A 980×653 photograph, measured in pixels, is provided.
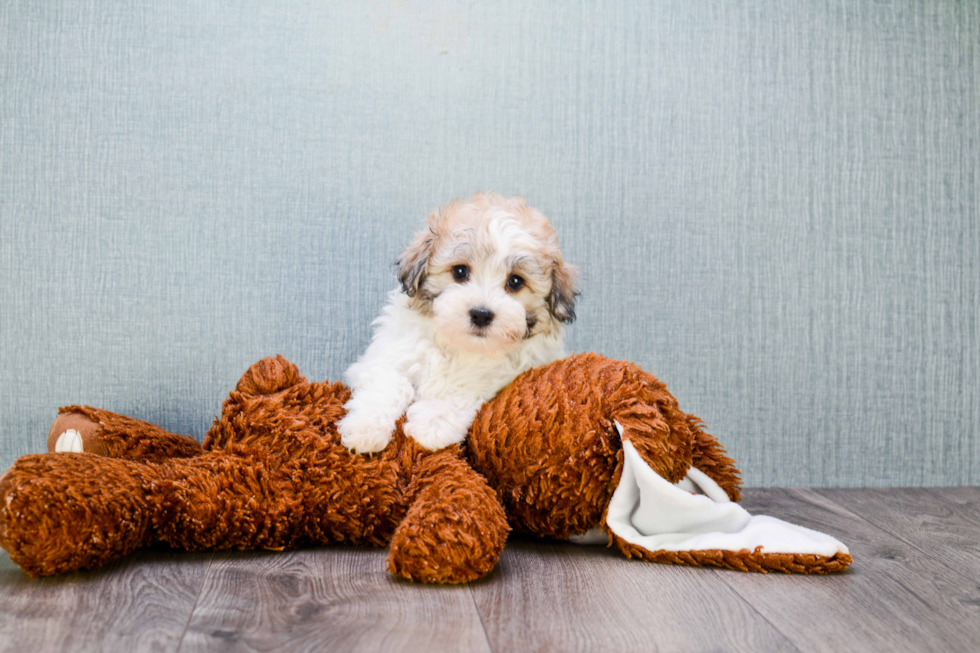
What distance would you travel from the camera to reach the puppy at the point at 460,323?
1.60 m

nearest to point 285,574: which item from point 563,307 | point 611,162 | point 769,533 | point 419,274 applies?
point 419,274

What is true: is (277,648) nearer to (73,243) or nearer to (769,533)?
(769,533)

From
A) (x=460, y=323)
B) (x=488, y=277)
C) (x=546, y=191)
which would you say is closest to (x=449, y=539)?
(x=460, y=323)

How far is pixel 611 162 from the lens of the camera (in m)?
2.26

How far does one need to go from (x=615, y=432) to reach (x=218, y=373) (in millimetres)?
1163

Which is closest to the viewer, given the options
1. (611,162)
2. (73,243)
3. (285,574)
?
(285,574)

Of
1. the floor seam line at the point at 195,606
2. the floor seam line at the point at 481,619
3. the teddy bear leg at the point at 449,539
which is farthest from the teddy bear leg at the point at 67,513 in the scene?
the floor seam line at the point at 481,619

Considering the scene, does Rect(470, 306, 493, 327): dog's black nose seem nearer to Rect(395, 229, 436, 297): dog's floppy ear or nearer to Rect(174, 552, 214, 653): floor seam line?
Rect(395, 229, 436, 297): dog's floppy ear

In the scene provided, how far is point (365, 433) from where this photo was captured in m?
1.57

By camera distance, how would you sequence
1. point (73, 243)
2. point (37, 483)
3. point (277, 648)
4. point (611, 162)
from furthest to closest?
point (611, 162) < point (73, 243) < point (37, 483) < point (277, 648)

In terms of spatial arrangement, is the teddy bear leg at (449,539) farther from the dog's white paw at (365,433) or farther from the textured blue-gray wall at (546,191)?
the textured blue-gray wall at (546,191)

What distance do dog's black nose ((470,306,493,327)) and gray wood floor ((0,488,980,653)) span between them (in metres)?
0.47

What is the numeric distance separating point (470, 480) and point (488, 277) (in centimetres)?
43

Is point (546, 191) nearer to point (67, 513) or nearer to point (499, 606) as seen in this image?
point (499, 606)
